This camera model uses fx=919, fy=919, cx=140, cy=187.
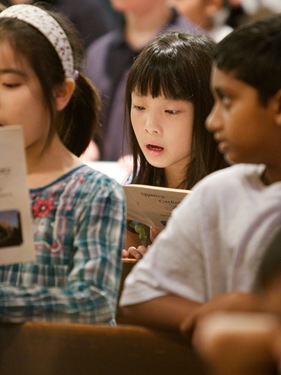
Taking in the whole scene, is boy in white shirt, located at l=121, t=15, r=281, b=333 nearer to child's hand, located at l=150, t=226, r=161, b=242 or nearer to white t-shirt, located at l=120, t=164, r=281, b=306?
white t-shirt, located at l=120, t=164, r=281, b=306

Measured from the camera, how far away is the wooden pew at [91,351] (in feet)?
4.60

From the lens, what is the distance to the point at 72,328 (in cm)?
143

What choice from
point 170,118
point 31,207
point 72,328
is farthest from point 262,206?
point 170,118

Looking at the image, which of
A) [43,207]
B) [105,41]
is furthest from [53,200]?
[105,41]

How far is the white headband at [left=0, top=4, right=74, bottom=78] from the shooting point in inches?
67.1

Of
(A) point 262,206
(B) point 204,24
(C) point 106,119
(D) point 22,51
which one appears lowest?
(C) point 106,119

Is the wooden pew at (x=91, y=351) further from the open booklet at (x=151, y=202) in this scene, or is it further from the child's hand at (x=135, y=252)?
the child's hand at (x=135, y=252)

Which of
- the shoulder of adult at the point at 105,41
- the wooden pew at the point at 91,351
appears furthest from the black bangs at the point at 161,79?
the shoulder of adult at the point at 105,41

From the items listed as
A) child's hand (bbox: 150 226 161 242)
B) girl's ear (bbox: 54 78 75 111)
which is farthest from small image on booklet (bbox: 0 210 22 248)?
child's hand (bbox: 150 226 161 242)

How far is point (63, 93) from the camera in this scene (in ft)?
5.65

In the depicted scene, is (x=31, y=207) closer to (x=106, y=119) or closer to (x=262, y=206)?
(x=262, y=206)

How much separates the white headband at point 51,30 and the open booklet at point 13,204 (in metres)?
0.24

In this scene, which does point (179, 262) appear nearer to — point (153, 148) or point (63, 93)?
point (63, 93)

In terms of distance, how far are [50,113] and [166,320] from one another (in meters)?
0.48
